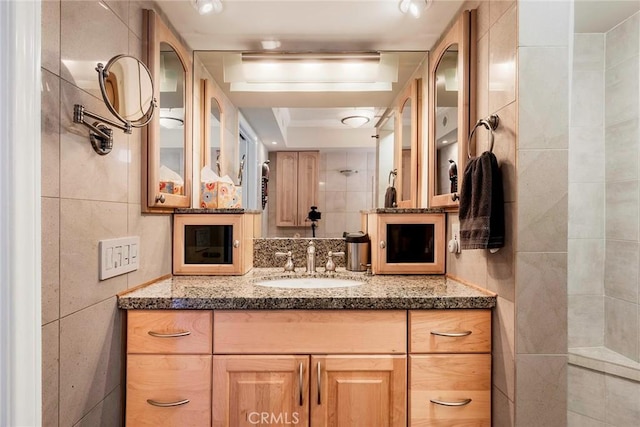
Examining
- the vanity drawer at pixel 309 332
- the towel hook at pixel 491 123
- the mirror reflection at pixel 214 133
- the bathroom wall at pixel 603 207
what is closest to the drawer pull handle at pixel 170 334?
the vanity drawer at pixel 309 332

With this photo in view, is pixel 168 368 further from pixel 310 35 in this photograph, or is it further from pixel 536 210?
pixel 310 35

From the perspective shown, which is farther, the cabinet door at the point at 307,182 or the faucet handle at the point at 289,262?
the cabinet door at the point at 307,182

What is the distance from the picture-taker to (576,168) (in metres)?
1.77

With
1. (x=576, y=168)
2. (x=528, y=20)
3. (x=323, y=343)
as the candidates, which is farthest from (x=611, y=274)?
(x=323, y=343)

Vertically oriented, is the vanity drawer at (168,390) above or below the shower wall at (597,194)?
below

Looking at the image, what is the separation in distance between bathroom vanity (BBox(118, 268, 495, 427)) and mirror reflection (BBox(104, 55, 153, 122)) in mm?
644

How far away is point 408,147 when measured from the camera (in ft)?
6.22

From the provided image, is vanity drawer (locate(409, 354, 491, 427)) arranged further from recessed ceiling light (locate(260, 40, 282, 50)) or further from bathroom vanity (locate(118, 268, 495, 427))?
recessed ceiling light (locate(260, 40, 282, 50))

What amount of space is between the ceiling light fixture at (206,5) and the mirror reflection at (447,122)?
1013mm

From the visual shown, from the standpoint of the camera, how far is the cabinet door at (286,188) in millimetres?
1958

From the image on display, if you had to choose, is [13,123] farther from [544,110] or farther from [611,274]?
[611,274]

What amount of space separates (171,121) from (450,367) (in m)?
1.52

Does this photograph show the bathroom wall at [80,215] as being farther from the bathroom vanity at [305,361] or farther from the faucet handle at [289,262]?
the faucet handle at [289,262]

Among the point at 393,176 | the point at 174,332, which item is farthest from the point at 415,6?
the point at 174,332
